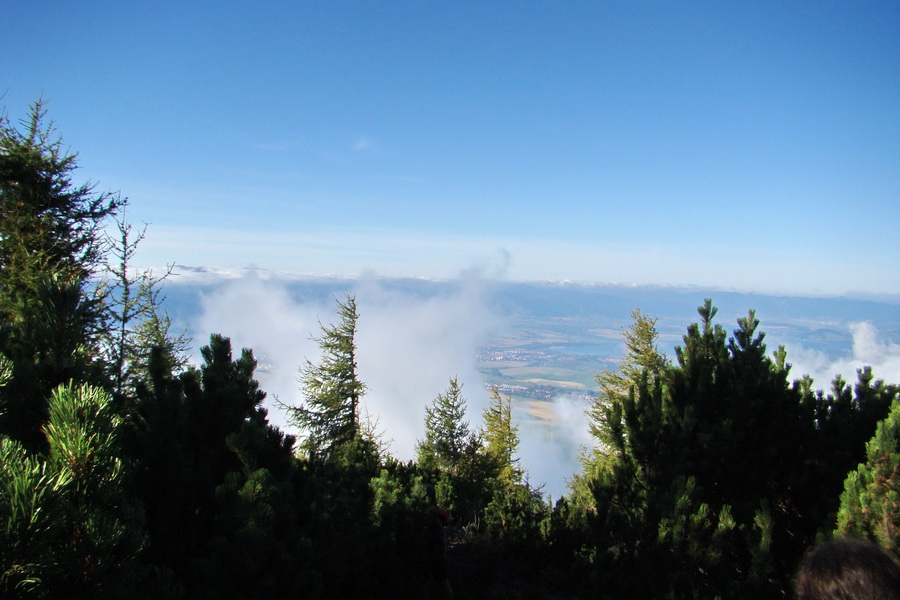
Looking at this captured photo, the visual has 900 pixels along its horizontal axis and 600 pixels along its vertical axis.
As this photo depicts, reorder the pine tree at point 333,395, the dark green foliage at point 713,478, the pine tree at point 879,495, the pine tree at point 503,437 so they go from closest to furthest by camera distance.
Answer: the pine tree at point 879,495, the dark green foliage at point 713,478, the pine tree at point 333,395, the pine tree at point 503,437

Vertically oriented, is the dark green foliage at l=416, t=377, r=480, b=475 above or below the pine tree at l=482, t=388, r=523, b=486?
above

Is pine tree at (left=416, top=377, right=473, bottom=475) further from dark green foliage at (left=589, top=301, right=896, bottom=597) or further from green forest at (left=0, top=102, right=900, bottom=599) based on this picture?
dark green foliage at (left=589, top=301, right=896, bottom=597)

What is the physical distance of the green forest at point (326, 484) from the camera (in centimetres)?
149

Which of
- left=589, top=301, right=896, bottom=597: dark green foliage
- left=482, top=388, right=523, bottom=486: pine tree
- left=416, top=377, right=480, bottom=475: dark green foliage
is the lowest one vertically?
left=482, top=388, right=523, bottom=486: pine tree

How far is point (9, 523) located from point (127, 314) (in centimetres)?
1302

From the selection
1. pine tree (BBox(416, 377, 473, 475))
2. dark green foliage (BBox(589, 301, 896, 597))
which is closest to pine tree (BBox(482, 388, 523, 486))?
pine tree (BBox(416, 377, 473, 475))

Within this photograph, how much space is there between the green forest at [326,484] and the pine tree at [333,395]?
35.9 feet

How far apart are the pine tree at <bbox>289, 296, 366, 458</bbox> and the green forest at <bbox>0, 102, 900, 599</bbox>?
10933 mm

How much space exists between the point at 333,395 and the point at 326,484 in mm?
14960

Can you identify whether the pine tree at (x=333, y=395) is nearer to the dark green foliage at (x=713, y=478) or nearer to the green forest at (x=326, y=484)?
the green forest at (x=326, y=484)

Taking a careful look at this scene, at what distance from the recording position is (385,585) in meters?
6.15

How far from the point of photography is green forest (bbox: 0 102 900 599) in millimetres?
1490

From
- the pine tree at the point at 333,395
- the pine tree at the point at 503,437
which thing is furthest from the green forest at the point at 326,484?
the pine tree at the point at 503,437

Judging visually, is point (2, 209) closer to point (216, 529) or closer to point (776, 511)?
point (216, 529)
